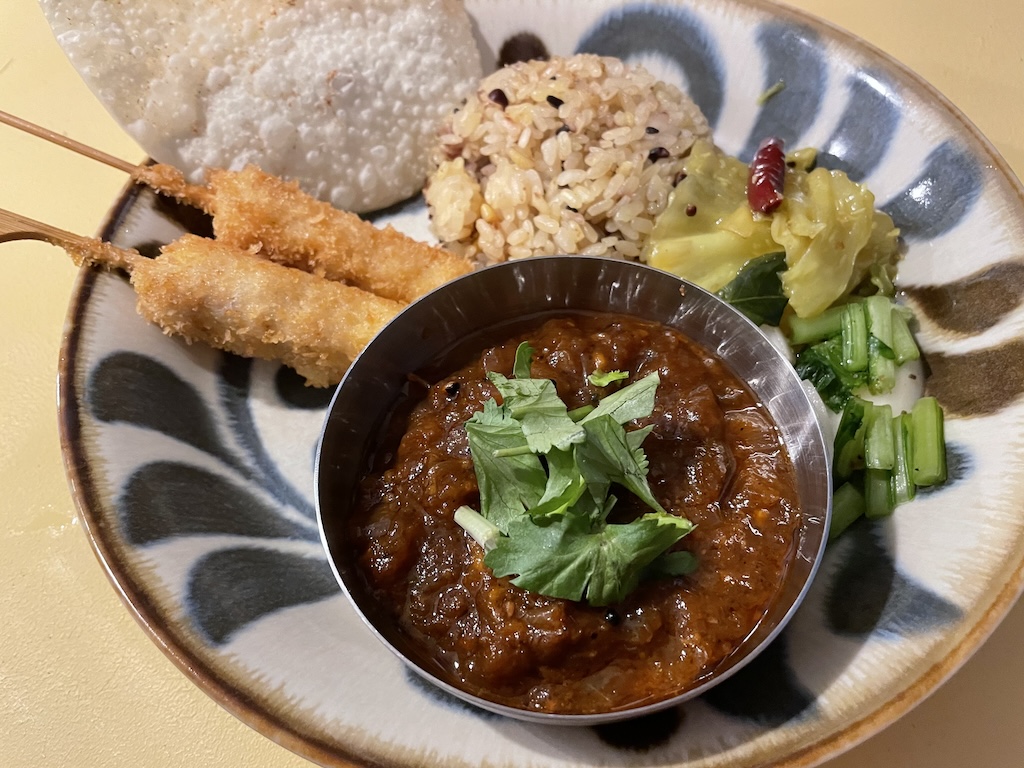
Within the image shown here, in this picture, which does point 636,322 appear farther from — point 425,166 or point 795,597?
point 425,166

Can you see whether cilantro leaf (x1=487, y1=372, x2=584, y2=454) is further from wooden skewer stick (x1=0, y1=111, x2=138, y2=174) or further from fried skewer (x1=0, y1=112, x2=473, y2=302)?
wooden skewer stick (x1=0, y1=111, x2=138, y2=174)

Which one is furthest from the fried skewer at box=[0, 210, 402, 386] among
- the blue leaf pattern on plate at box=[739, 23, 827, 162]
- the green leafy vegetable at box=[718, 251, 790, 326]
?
the blue leaf pattern on plate at box=[739, 23, 827, 162]

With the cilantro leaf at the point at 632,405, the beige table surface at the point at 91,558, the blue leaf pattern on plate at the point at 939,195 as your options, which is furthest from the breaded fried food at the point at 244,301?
the blue leaf pattern on plate at the point at 939,195

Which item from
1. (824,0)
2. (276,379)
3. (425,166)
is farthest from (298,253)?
(824,0)

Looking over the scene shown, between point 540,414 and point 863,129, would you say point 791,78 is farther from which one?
point 540,414

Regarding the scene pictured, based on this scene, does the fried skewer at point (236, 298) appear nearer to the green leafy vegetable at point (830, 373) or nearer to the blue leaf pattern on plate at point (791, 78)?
the green leafy vegetable at point (830, 373)
